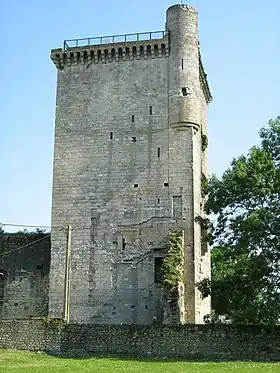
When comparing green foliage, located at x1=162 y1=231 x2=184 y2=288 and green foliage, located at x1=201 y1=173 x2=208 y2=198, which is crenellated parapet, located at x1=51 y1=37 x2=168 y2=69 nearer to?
green foliage, located at x1=201 y1=173 x2=208 y2=198

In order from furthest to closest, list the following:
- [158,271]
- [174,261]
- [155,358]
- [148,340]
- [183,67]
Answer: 1. [183,67]
2. [158,271]
3. [174,261]
4. [148,340]
5. [155,358]

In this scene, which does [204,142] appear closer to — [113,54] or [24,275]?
[113,54]

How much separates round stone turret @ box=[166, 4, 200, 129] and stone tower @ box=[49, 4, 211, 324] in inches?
2.2

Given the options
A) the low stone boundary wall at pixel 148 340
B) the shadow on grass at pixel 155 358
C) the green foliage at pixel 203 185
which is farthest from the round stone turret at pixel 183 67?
the shadow on grass at pixel 155 358

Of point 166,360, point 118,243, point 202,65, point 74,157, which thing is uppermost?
point 202,65

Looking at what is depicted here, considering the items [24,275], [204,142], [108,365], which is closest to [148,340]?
[108,365]

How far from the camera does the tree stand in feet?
95.5

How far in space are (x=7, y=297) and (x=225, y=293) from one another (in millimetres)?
13740

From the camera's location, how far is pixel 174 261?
108 ft

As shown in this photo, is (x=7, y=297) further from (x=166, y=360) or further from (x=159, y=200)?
(x=166, y=360)

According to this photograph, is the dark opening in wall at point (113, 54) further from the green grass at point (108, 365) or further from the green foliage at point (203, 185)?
the green grass at point (108, 365)

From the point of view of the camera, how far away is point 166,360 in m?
26.0

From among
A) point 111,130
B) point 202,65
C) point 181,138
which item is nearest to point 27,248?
point 111,130

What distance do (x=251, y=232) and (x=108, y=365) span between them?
974cm
